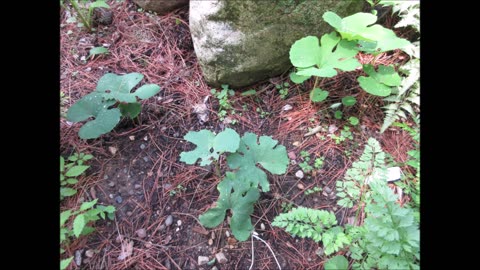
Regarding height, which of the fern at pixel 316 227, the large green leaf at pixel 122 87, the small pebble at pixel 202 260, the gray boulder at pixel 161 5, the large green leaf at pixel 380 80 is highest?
the gray boulder at pixel 161 5

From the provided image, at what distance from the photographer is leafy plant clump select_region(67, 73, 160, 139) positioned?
6.97ft

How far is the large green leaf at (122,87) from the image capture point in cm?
223

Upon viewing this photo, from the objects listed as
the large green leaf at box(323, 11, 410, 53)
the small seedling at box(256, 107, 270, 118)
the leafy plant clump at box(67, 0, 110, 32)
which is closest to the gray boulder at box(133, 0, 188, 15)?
the leafy plant clump at box(67, 0, 110, 32)

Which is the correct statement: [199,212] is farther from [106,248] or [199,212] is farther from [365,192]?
[365,192]

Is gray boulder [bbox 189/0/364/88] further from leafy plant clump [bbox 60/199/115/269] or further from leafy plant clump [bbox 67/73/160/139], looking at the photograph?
leafy plant clump [bbox 60/199/115/269]

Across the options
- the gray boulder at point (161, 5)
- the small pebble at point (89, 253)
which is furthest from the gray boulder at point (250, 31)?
the small pebble at point (89, 253)

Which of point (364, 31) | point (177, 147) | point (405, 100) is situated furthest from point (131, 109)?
point (405, 100)

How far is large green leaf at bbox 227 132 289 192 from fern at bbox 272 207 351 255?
0.69ft

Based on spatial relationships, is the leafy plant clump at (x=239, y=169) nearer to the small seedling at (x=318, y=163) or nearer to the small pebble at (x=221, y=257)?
the small pebble at (x=221, y=257)

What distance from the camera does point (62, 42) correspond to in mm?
2791

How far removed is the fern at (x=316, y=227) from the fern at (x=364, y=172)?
0.20 metres

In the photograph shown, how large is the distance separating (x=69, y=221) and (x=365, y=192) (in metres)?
1.63

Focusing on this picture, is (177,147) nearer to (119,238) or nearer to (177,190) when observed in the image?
(177,190)

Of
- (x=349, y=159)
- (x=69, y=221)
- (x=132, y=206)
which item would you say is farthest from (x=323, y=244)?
(x=69, y=221)
